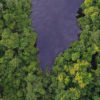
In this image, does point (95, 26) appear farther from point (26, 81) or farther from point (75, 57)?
point (26, 81)

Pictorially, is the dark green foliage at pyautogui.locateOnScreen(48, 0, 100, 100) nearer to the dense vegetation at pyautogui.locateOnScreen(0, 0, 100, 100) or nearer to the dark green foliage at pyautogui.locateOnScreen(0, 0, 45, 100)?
the dense vegetation at pyautogui.locateOnScreen(0, 0, 100, 100)

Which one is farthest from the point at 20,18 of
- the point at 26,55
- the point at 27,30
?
the point at 26,55

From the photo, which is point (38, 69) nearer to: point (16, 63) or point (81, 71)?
point (16, 63)

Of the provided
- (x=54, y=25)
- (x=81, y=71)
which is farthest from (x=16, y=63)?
(x=54, y=25)

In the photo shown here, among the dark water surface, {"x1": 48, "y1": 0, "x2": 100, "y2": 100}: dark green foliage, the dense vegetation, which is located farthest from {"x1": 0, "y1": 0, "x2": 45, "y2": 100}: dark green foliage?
the dark water surface

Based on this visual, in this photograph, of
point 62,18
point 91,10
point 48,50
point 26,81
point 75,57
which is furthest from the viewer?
point 62,18

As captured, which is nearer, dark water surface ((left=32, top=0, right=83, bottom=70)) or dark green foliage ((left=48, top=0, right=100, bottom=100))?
dark green foliage ((left=48, top=0, right=100, bottom=100))

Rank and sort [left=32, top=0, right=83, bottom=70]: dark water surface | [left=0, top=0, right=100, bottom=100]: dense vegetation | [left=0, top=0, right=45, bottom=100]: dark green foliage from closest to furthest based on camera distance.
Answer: [left=0, top=0, right=100, bottom=100]: dense vegetation
[left=0, top=0, right=45, bottom=100]: dark green foliage
[left=32, top=0, right=83, bottom=70]: dark water surface
